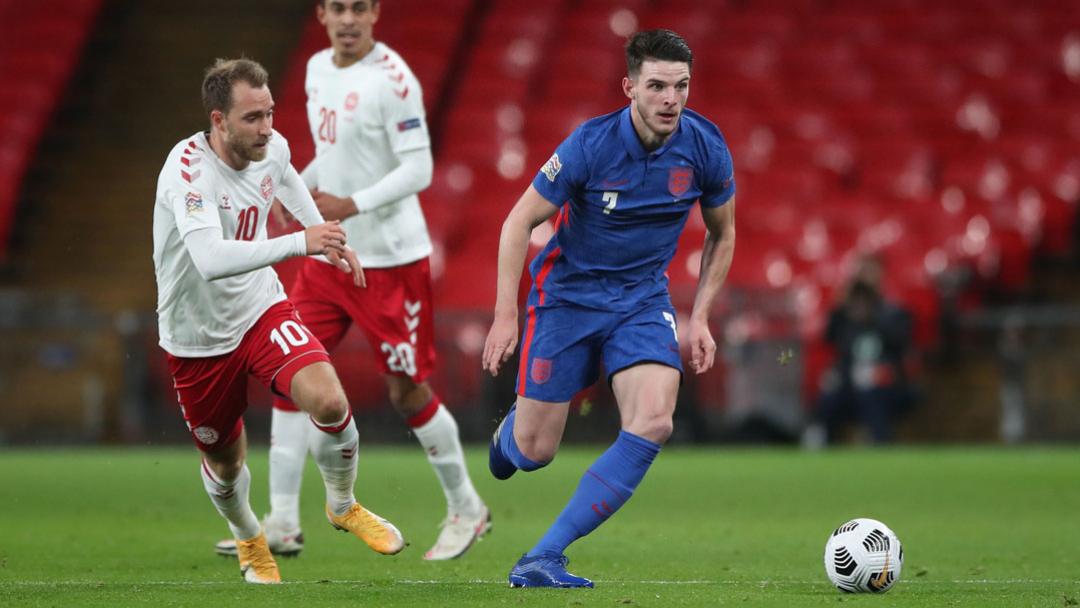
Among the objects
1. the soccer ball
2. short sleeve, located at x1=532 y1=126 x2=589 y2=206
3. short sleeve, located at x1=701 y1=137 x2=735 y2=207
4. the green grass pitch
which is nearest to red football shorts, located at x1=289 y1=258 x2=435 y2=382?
the green grass pitch

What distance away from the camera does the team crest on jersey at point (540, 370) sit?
639 cm

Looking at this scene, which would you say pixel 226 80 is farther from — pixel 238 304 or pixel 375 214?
pixel 375 214

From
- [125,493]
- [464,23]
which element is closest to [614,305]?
[125,493]

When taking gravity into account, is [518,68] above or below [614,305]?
above

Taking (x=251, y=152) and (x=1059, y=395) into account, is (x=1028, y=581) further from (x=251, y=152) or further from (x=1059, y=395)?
(x=1059, y=395)

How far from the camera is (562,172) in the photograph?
614 centimetres

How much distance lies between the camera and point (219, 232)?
6.10m

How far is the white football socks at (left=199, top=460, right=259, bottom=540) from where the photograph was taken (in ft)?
21.6

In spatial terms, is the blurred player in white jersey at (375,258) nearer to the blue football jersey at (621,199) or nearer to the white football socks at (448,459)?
the white football socks at (448,459)

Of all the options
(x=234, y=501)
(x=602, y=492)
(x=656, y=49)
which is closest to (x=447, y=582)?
(x=602, y=492)

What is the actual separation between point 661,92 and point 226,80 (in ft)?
5.38

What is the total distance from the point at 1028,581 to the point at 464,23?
14.5 metres

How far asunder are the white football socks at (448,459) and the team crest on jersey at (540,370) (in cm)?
151

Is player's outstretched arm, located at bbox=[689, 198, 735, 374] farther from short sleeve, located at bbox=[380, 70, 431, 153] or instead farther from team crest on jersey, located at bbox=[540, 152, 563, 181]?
short sleeve, located at bbox=[380, 70, 431, 153]
